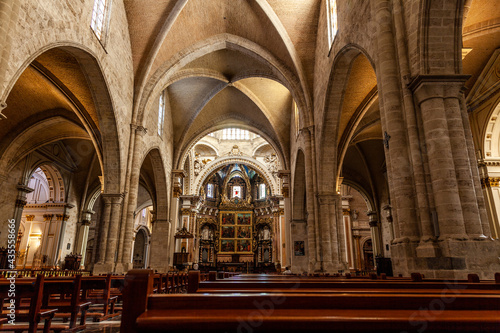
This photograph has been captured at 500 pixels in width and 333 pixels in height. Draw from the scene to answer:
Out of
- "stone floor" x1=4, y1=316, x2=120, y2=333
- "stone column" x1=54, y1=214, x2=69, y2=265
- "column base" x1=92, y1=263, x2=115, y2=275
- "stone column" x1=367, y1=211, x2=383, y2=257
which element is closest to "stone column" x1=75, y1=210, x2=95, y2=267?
"stone column" x1=54, y1=214, x2=69, y2=265

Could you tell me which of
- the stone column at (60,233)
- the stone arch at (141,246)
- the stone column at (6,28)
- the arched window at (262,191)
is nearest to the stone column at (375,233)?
the arched window at (262,191)

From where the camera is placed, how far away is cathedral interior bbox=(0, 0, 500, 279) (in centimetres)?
572

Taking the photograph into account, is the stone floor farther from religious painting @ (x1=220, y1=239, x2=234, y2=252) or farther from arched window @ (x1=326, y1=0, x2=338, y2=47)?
religious painting @ (x1=220, y1=239, x2=234, y2=252)

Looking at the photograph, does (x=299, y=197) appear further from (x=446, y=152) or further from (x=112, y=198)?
(x=446, y=152)

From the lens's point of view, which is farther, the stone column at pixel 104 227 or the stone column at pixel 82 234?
the stone column at pixel 82 234

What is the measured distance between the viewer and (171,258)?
20266mm

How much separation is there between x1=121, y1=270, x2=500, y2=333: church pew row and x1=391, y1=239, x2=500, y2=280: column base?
392 centimetres

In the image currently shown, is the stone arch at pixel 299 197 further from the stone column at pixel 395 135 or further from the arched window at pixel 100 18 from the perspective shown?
the stone column at pixel 395 135

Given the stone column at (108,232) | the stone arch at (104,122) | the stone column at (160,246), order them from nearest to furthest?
the stone arch at (104,122) → the stone column at (108,232) → the stone column at (160,246)

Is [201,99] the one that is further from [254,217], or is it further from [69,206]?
[254,217]

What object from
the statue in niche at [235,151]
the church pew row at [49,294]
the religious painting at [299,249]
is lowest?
the church pew row at [49,294]

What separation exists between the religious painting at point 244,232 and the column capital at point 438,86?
30.7 meters

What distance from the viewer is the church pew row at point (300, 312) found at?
1278mm

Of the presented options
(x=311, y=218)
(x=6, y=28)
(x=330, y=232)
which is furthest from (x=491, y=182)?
(x=6, y=28)
